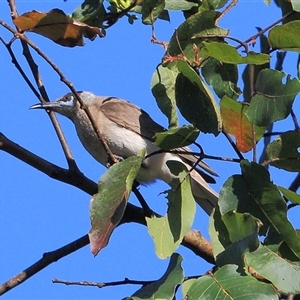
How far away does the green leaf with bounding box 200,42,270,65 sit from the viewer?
2.49 metres

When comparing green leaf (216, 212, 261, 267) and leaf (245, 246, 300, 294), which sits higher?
green leaf (216, 212, 261, 267)

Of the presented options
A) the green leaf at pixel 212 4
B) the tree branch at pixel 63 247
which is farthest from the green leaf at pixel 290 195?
the tree branch at pixel 63 247

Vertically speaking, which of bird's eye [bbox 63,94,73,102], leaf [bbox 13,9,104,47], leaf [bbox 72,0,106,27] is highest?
bird's eye [bbox 63,94,73,102]

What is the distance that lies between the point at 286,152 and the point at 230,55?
1.89 ft

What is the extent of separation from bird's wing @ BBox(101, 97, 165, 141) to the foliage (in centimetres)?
226

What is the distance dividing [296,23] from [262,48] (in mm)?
1559

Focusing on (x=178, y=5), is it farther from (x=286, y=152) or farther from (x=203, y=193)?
(x=203, y=193)

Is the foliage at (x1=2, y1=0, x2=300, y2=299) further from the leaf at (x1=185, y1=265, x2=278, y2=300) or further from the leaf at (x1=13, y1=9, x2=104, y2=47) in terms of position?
the leaf at (x1=13, y1=9, x2=104, y2=47)

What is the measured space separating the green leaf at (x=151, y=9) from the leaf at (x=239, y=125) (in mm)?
872

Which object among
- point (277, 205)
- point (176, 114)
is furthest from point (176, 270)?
point (176, 114)

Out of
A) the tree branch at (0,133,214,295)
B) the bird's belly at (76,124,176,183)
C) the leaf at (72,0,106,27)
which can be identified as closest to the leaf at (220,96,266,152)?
the tree branch at (0,133,214,295)

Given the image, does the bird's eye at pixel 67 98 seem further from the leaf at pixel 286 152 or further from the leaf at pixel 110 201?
the leaf at pixel 110 201

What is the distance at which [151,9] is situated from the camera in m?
3.39

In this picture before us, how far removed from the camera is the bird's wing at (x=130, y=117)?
17.4ft
